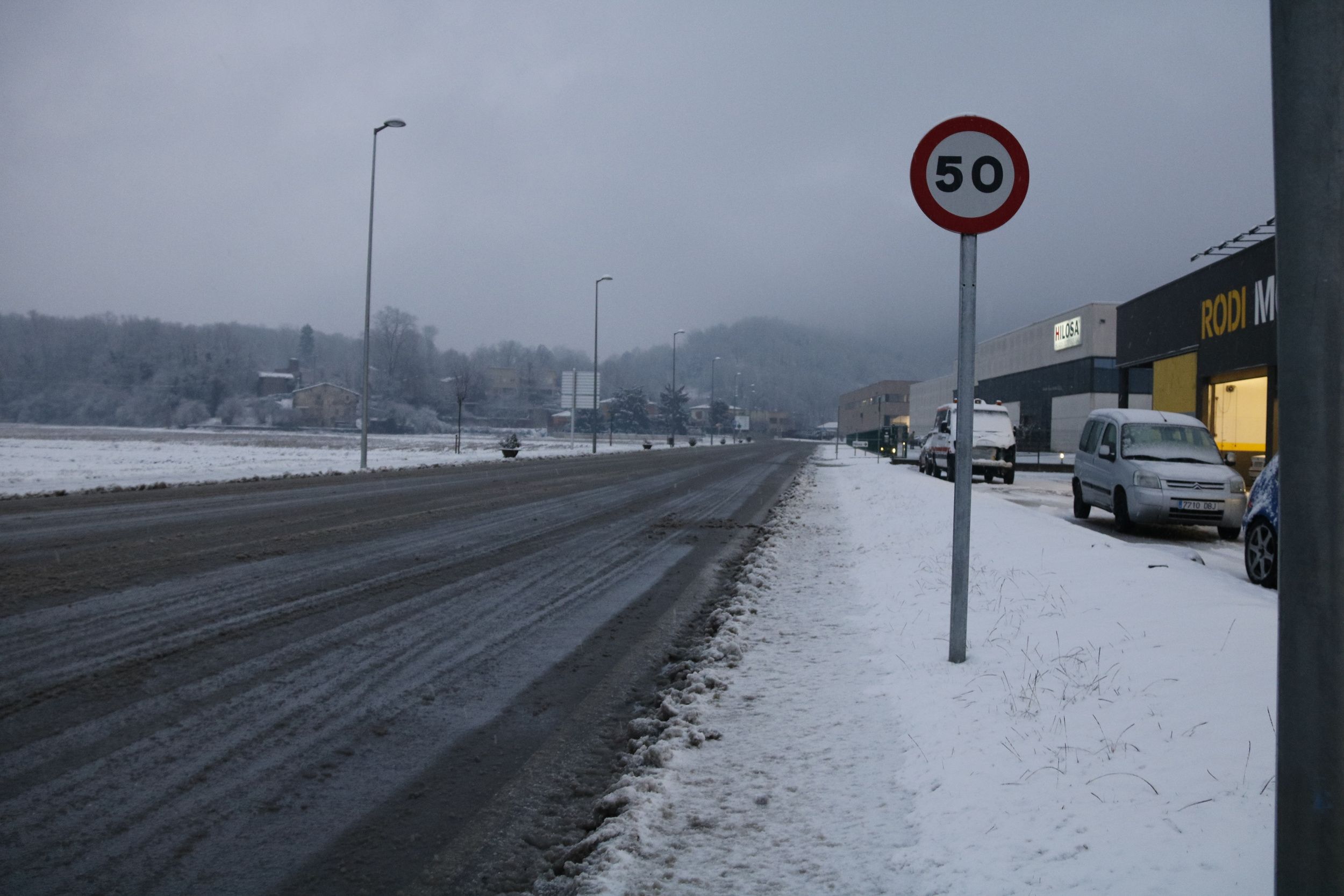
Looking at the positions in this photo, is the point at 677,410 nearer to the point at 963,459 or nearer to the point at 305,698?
the point at 963,459

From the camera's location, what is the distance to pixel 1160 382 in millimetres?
30703

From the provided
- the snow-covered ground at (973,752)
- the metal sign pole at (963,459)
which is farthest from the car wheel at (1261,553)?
the metal sign pole at (963,459)

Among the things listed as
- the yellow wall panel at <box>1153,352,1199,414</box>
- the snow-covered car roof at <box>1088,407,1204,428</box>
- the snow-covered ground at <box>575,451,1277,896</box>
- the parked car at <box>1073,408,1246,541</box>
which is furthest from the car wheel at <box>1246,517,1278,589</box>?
the yellow wall panel at <box>1153,352,1199,414</box>

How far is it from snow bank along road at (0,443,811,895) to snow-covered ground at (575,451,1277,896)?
49 centimetres

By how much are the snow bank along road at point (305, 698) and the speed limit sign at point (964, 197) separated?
6.44ft

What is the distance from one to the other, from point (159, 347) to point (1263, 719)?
170m

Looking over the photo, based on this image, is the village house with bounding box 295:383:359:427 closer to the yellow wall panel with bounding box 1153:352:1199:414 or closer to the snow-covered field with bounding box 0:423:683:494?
the snow-covered field with bounding box 0:423:683:494

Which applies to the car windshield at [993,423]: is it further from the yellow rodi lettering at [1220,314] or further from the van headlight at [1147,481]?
the van headlight at [1147,481]

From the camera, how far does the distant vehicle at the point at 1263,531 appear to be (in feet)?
27.1

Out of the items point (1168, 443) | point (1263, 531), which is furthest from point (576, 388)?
point (1263, 531)

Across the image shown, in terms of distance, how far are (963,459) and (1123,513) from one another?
10.3m

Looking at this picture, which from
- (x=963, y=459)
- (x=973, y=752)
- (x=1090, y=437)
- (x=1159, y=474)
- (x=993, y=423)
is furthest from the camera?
(x=993, y=423)

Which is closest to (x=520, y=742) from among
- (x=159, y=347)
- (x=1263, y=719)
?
(x=1263, y=719)

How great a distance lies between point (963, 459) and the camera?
500 cm
